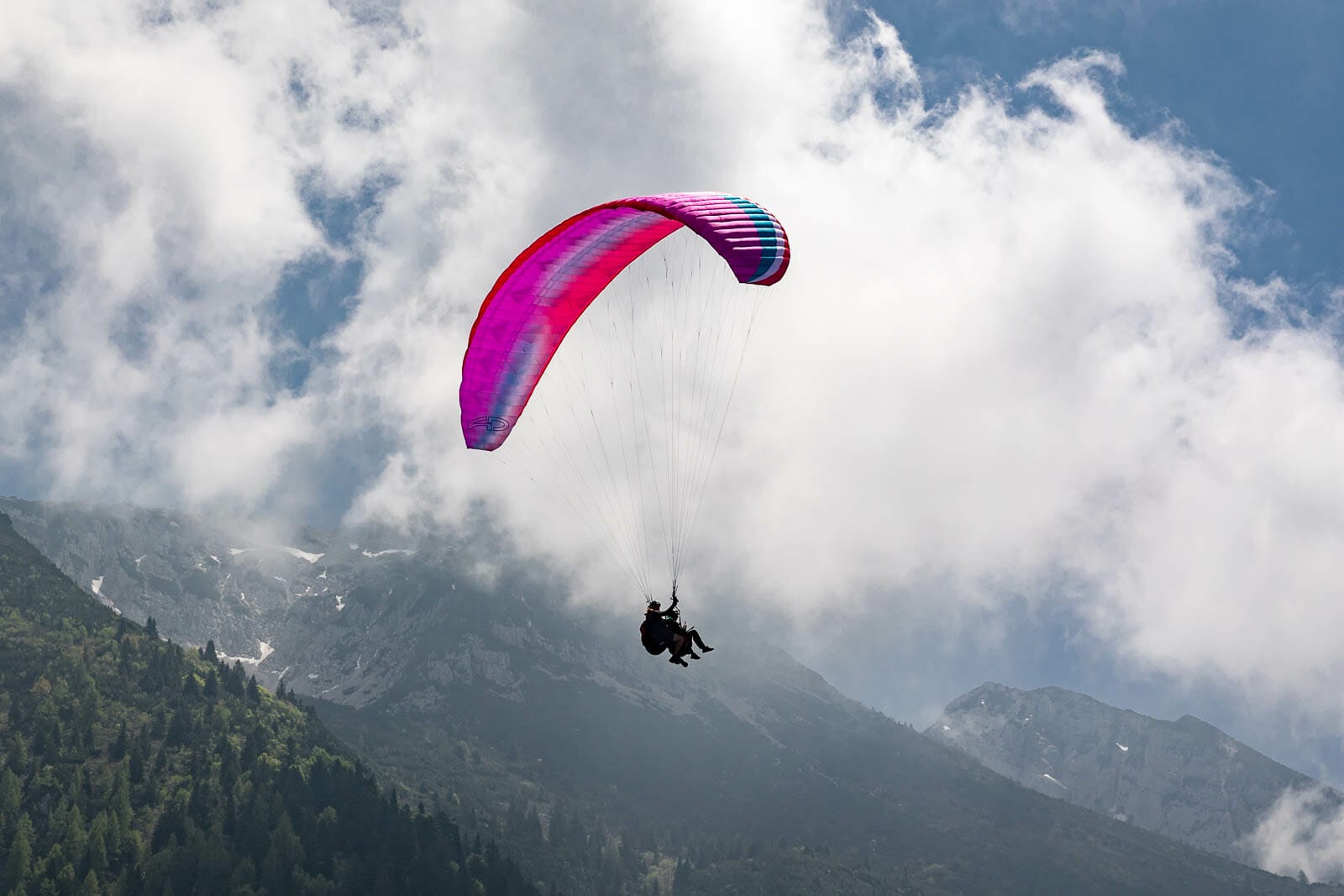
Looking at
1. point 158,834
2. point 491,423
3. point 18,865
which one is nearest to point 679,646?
point 491,423

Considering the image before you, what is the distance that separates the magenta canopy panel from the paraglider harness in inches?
425

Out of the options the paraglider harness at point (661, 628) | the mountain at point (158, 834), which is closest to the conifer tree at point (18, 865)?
the mountain at point (158, 834)

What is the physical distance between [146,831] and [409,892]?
40.9m

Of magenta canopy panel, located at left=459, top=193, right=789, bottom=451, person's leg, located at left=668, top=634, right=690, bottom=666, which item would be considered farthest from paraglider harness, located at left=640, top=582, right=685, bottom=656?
magenta canopy panel, located at left=459, top=193, right=789, bottom=451

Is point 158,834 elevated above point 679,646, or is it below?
below

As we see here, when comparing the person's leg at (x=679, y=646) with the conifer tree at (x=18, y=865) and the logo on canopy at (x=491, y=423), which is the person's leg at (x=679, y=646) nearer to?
the logo on canopy at (x=491, y=423)

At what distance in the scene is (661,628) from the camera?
4531cm

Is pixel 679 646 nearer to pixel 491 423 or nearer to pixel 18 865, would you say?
pixel 491 423

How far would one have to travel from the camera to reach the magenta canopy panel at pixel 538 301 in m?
48.9

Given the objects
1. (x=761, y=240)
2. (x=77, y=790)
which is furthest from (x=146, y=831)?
(x=761, y=240)

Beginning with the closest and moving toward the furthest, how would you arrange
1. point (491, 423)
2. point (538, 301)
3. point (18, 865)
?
point (538, 301)
point (491, 423)
point (18, 865)

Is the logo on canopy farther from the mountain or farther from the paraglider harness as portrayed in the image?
the mountain

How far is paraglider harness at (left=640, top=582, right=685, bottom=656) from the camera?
148ft

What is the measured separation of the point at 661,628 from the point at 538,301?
607 inches
